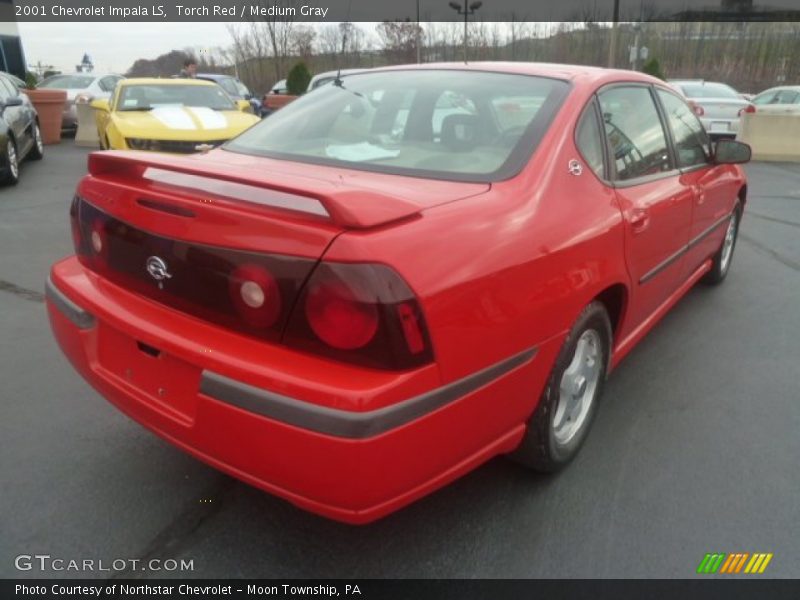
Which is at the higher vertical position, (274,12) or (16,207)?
(274,12)

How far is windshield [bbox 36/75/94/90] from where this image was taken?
16.1 meters

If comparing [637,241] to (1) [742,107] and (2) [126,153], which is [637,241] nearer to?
(2) [126,153]

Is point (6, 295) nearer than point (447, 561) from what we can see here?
No

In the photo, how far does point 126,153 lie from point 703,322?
11.5 feet

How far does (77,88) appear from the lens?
52.3 feet

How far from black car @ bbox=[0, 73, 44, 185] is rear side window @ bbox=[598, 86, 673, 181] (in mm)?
7709

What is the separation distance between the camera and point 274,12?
982 inches

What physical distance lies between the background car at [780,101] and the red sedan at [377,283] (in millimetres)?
14053

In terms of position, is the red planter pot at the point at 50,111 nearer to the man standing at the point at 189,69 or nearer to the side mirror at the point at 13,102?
the man standing at the point at 189,69

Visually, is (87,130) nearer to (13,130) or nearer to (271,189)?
(13,130)

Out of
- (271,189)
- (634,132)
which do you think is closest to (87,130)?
(634,132)

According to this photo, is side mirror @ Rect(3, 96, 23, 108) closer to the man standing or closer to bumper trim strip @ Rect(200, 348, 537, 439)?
the man standing

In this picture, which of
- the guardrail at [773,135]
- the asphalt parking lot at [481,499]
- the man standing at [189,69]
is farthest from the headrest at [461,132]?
the guardrail at [773,135]

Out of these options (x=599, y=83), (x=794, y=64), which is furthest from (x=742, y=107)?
(x=794, y=64)
